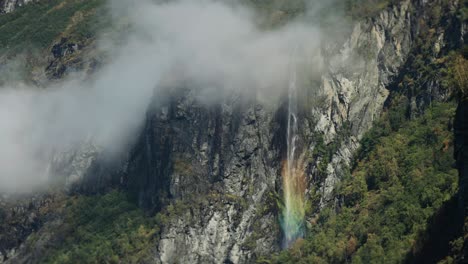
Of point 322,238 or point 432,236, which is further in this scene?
point 322,238

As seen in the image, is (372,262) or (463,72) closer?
(463,72)

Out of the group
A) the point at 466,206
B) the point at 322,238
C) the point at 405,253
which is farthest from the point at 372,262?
the point at 466,206

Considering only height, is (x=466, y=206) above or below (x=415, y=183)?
below

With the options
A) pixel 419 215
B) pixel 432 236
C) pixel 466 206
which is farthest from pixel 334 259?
pixel 466 206

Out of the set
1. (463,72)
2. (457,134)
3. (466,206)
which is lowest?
(466,206)

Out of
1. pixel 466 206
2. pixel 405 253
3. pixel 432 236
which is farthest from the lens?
pixel 405 253

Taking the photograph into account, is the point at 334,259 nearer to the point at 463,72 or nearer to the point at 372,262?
the point at 372,262

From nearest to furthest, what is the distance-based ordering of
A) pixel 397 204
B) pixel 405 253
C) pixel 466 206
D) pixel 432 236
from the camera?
pixel 466 206 < pixel 432 236 < pixel 405 253 < pixel 397 204

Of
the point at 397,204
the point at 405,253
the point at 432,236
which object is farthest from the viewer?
the point at 397,204

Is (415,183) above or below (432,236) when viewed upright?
above

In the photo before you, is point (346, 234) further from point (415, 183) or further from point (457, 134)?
point (457, 134)
